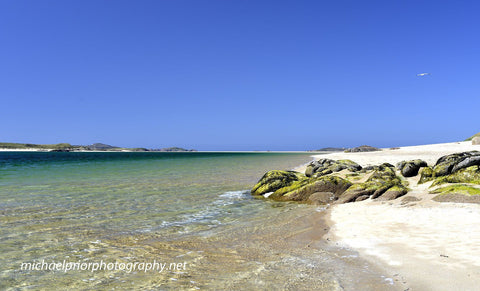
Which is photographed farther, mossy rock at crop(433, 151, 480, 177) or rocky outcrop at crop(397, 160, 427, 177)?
rocky outcrop at crop(397, 160, 427, 177)

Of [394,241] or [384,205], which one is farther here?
[384,205]

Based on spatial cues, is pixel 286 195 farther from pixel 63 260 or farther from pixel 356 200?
pixel 63 260

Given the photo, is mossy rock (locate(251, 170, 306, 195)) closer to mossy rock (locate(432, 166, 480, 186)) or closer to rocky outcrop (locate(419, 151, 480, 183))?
rocky outcrop (locate(419, 151, 480, 183))

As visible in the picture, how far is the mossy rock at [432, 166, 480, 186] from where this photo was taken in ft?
42.6

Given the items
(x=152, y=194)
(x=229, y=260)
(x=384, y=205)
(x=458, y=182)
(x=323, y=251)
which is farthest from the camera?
(x=152, y=194)

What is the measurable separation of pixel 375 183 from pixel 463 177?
387 cm

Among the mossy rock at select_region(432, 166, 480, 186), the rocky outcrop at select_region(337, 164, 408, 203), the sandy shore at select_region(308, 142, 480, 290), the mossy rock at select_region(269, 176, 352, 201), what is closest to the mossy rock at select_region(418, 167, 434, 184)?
the mossy rock at select_region(432, 166, 480, 186)

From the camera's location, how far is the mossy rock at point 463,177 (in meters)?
13.0

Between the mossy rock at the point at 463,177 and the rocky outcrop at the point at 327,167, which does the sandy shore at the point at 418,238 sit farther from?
the rocky outcrop at the point at 327,167

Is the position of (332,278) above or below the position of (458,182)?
below

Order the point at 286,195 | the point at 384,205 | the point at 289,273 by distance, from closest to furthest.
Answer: the point at 289,273, the point at 384,205, the point at 286,195

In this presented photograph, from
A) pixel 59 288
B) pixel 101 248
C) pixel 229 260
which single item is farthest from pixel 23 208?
pixel 229 260

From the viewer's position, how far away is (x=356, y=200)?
46.0ft

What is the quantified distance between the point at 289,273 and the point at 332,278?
89 cm
